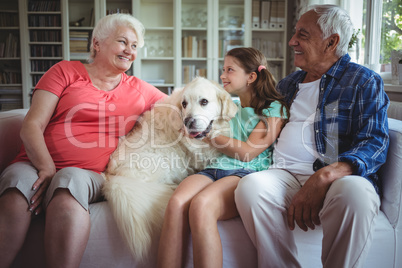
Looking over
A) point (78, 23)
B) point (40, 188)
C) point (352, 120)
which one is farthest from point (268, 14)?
point (40, 188)

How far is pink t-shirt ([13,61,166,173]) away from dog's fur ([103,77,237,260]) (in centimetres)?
7

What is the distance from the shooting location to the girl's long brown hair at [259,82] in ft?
4.97

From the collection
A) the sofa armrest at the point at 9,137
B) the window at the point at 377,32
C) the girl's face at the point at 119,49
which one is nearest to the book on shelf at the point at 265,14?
the window at the point at 377,32

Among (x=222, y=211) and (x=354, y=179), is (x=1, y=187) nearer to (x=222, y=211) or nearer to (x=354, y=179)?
(x=222, y=211)

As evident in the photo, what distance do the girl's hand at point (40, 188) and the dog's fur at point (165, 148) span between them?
0.23 meters

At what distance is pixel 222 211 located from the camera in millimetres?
1237

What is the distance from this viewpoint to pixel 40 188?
1.26 metres

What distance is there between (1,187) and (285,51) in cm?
385

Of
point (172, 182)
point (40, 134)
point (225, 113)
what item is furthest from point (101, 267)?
point (225, 113)

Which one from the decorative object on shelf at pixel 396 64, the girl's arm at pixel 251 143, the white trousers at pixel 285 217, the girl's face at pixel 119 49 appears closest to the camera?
the white trousers at pixel 285 217

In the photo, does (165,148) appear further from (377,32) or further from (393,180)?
(377,32)

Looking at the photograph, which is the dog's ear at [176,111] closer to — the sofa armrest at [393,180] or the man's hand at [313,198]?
the man's hand at [313,198]

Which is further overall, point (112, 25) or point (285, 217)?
point (112, 25)

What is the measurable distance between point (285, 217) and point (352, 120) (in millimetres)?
495
